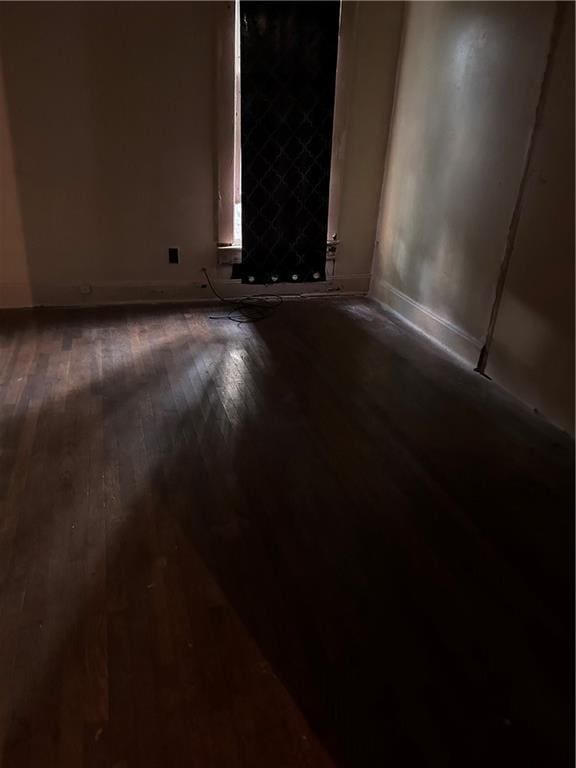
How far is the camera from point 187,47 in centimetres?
355

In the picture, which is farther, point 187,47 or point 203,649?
point 187,47

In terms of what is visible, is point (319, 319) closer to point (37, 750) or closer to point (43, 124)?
point (43, 124)

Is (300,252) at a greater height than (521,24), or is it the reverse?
(521,24)

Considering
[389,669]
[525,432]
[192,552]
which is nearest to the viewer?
[389,669]

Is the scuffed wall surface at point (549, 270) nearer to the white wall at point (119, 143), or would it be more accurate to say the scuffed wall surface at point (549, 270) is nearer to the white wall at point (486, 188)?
the white wall at point (486, 188)

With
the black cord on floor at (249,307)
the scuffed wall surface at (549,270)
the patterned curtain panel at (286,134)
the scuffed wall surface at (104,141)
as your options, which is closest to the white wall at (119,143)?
the scuffed wall surface at (104,141)

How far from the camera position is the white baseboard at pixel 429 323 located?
328 centimetres

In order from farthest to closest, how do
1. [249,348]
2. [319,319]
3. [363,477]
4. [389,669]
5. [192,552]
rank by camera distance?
[319,319] → [249,348] → [363,477] → [192,552] → [389,669]

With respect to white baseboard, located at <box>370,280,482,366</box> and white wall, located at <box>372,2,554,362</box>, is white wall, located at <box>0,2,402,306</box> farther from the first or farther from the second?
white baseboard, located at <box>370,280,482,366</box>

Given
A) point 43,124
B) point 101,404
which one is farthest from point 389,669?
point 43,124

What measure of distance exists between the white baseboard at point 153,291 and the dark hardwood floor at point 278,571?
1.01m

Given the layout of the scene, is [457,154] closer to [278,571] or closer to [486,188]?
[486,188]

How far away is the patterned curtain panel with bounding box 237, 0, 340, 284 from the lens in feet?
11.7

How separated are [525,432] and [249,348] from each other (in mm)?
1605
